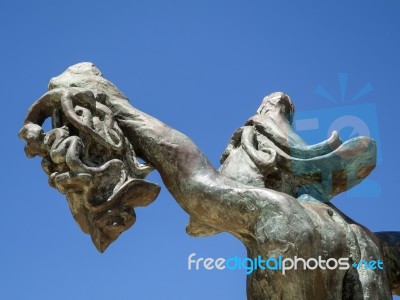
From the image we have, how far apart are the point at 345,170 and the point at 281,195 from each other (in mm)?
608

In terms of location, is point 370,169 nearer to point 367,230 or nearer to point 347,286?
point 367,230

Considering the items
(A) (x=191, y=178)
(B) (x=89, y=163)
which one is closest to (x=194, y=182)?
(A) (x=191, y=178)

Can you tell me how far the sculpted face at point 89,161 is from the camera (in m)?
3.61

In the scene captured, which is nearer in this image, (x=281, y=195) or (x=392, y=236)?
(x=281, y=195)

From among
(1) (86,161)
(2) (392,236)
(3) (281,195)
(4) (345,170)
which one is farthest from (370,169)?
(1) (86,161)

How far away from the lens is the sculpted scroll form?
3586mm

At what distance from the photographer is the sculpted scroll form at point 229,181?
3586 millimetres

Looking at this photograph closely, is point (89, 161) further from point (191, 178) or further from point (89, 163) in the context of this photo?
point (191, 178)

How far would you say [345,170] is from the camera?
162 inches

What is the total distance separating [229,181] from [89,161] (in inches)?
28.4

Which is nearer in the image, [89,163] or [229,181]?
[89,163]

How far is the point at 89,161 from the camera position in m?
3.68

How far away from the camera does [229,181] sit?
379 cm

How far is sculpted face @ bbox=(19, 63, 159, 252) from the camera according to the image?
3.61 meters
